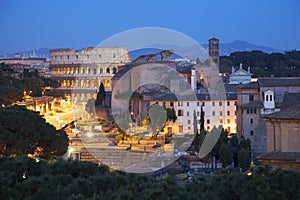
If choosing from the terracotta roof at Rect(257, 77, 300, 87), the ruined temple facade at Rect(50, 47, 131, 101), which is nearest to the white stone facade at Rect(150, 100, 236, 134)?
the terracotta roof at Rect(257, 77, 300, 87)

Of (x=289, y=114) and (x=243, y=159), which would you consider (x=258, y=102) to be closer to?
(x=243, y=159)

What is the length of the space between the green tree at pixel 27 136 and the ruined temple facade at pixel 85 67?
27969 millimetres

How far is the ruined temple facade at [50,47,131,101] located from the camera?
4012cm

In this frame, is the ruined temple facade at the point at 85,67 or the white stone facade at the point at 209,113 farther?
the ruined temple facade at the point at 85,67

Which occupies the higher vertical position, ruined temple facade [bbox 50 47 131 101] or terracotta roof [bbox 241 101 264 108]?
ruined temple facade [bbox 50 47 131 101]

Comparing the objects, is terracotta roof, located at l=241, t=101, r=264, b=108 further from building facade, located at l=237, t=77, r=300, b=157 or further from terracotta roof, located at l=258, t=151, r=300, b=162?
terracotta roof, located at l=258, t=151, r=300, b=162

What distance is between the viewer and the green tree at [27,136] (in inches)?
358

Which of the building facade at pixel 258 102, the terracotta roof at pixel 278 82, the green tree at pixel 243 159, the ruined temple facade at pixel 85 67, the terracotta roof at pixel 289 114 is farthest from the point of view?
the ruined temple facade at pixel 85 67

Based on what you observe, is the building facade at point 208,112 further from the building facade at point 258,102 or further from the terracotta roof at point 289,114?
the terracotta roof at point 289,114

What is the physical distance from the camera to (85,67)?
42188 millimetres

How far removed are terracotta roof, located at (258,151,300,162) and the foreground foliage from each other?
337 centimetres

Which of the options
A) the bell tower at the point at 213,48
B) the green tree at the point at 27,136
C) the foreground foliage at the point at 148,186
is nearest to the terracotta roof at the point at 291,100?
the green tree at the point at 27,136

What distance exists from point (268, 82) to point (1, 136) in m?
10.1

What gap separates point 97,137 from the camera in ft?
57.7
